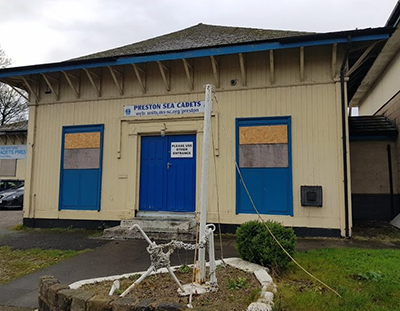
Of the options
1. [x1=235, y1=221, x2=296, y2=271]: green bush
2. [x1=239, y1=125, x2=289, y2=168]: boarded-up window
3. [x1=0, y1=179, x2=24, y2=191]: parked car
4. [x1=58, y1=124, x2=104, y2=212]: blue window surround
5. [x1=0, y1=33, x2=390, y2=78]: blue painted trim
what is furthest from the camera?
[x1=0, y1=179, x2=24, y2=191]: parked car

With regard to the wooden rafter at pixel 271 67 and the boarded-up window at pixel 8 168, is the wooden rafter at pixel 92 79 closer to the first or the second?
the wooden rafter at pixel 271 67

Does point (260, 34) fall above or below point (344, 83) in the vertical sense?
above

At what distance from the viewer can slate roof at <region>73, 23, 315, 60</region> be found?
778 centimetres

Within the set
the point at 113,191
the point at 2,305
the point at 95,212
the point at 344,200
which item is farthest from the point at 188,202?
the point at 2,305

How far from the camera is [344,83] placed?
7016 mm

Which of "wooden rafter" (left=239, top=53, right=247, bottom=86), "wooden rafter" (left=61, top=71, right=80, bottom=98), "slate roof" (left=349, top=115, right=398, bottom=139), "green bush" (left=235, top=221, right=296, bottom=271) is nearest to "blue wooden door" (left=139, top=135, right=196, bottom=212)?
"wooden rafter" (left=239, top=53, right=247, bottom=86)

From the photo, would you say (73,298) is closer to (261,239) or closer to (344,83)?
(261,239)

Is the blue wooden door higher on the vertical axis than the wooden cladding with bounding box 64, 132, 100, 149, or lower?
lower

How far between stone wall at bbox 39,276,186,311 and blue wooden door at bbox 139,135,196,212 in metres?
4.56

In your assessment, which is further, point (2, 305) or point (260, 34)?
point (260, 34)

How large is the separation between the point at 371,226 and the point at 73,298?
25.7ft

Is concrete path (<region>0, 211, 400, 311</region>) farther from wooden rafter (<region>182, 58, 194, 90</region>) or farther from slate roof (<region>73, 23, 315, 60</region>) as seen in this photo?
slate roof (<region>73, 23, 315, 60</region>)

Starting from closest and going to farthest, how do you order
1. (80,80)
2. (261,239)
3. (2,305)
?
(2,305) < (261,239) < (80,80)

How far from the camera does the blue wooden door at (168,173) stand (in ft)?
25.8
